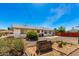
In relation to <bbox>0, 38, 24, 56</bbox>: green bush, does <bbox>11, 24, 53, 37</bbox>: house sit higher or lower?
higher

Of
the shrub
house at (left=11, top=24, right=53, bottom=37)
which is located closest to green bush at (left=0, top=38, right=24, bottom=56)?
house at (left=11, top=24, right=53, bottom=37)

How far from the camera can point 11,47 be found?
5.80m

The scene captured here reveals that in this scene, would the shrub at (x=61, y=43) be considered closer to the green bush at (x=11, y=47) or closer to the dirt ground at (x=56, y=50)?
the dirt ground at (x=56, y=50)

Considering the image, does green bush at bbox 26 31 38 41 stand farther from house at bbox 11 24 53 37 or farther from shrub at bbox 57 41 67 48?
shrub at bbox 57 41 67 48

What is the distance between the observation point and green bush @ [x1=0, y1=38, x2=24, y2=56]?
579 centimetres

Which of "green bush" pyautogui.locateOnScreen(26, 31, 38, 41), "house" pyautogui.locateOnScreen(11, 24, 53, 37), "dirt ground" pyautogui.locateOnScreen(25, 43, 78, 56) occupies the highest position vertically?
"house" pyautogui.locateOnScreen(11, 24, 53, 37)

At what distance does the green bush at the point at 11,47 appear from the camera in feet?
19.0

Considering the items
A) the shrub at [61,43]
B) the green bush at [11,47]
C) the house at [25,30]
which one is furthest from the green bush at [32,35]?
the shrub at [61,43]

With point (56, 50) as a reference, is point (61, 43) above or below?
above

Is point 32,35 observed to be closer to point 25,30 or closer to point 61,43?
point 25,30

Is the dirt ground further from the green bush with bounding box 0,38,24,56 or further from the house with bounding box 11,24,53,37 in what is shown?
the house with bounding box 11,24,53,37

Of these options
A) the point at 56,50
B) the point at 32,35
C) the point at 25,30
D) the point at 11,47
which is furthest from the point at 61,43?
the point at 11,47

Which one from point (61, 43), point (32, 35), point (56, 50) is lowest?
point (56, 50)

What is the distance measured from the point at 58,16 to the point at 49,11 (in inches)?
6.7
